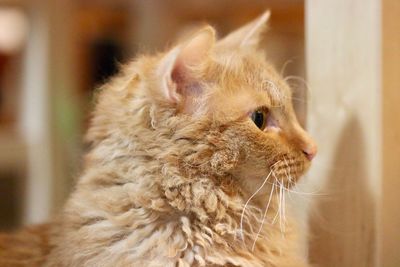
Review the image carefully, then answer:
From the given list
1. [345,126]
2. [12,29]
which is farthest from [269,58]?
[12,29]

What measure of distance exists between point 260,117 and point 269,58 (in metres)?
0.52

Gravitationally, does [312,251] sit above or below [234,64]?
below

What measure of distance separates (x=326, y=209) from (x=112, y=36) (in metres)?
2.25

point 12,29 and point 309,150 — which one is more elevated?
point 12,29

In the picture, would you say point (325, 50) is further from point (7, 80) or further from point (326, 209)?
Result: point (7, 80)

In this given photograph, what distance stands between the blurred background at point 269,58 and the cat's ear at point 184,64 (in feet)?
0.81

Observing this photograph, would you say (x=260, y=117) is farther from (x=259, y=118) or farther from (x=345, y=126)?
(x=345, y=126)

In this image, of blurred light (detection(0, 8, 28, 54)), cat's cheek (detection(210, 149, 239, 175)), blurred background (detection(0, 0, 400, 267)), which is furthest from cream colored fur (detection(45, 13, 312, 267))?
blurred light (detection(0, 8, 28, 54))

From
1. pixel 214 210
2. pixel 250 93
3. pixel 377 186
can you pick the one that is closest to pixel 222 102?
pixel 250 93

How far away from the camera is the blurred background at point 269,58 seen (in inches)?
41.5

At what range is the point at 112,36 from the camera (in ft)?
10.6

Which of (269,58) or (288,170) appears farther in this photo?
(269,58)

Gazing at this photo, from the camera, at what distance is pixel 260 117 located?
103cm

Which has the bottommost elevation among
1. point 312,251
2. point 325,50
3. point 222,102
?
point 312,251
